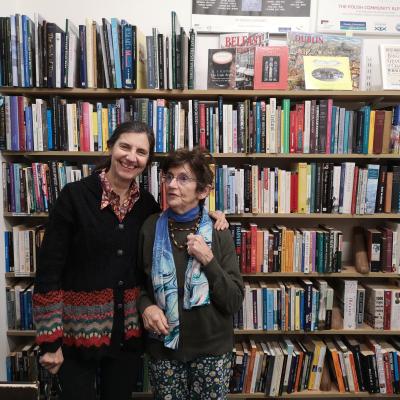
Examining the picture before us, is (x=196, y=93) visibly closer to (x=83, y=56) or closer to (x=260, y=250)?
(x=83, y=56)

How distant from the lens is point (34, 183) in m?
1.78

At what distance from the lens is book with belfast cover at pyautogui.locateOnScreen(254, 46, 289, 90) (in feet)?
5.84

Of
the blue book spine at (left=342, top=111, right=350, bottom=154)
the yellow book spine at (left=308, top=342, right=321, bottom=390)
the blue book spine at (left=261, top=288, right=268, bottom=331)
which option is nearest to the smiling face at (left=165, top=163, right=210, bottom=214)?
the blue book spine at (left=261, top=288, right=268, bottom=331)

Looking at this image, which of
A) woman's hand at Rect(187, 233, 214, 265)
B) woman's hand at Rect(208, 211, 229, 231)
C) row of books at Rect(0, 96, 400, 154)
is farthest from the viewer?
row of books at Rect(0, 96, 400, 154)

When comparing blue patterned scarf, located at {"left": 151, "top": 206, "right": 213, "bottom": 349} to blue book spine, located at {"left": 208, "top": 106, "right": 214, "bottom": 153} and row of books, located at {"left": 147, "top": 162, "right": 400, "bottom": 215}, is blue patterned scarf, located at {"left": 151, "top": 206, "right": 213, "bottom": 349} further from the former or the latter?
blue book spine, located at {"left": 208, "top": 106, "right": 214, "bottom": 153}

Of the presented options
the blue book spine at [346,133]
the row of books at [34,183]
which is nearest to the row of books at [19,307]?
the row of books at [34,183]

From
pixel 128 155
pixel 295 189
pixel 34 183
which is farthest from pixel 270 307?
pixel 34 183

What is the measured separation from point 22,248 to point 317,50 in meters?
1.89

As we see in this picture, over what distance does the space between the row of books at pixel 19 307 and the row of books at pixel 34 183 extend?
1.39 ft

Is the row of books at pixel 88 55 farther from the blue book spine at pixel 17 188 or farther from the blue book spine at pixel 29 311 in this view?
the blue book spine at pixel 29 311

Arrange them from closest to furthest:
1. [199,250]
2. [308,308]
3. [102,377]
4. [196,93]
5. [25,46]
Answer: [199,250], [102,377], [25,46], [196,93], [308,308]

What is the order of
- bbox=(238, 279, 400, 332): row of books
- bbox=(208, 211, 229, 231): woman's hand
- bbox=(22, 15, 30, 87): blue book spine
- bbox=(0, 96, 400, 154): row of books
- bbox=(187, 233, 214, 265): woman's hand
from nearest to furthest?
1. bbox=(187, 233, 214, 265): woman's hand
2. bbox=(208, 211, 229, 231): woman's hand
3. bbox=(22, 15, 30, 87): blue book spine
4. bbox=(0, 96, 400, 154): row of books
5. bbox=(238, 279, 400, 332): row of books

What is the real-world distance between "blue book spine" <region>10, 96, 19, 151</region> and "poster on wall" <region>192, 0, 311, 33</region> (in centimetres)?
104

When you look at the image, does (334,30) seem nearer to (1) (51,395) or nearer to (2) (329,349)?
(2) (329,349)
